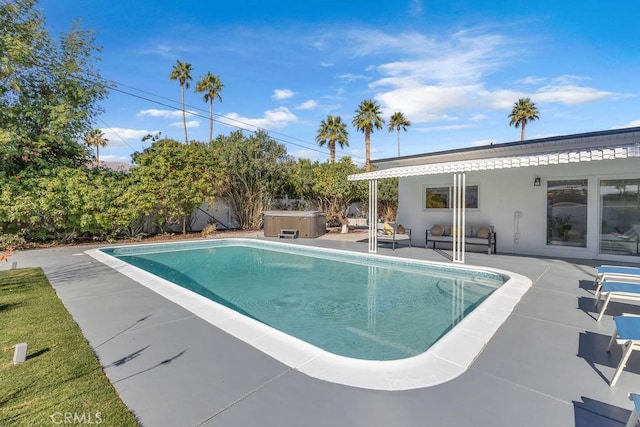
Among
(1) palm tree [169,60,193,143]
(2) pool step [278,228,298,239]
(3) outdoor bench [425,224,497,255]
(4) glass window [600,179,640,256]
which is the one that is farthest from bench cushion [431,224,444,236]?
(1) palm tree [169,60,193,143]

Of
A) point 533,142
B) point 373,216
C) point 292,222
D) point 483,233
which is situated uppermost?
point 533,142

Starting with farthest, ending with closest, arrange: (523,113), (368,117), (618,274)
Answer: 1. (523,113)
2. (368,117)
3. (618,274)

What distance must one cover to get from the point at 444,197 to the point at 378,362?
10.6 meters

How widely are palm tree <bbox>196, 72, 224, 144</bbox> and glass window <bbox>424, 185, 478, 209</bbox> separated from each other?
2260cm

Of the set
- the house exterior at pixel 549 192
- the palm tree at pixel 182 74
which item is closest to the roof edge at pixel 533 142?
the house exterior at pixel 549 192

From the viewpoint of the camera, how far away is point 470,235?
38.8 ft

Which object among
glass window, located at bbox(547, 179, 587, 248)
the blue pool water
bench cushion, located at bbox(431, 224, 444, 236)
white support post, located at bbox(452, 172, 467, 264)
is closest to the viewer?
the blue pool water

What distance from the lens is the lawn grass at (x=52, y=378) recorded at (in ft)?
7.89

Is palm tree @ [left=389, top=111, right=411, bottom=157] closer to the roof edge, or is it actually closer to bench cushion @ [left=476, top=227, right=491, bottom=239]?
the roof edge

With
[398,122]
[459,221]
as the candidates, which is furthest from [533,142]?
[398,122]

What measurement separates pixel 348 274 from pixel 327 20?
12338 mm

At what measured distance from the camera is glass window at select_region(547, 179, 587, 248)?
32.3 ft

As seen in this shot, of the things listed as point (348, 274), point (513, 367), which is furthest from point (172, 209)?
point (513, 367)

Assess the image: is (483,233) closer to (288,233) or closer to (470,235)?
(470,235)
